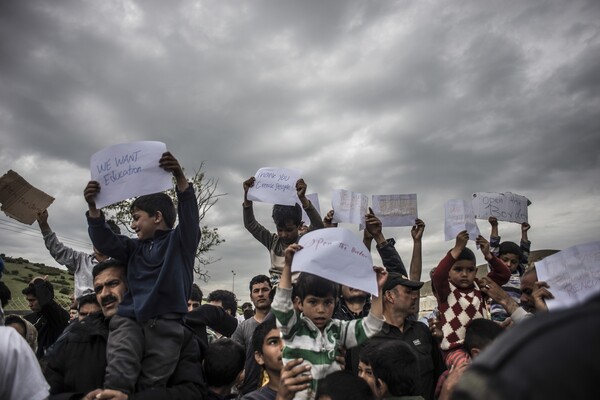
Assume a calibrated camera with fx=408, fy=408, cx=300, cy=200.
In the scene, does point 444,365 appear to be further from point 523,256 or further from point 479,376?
point 479,376

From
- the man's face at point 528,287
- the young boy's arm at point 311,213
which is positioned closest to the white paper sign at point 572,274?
the man's face at point 528,287

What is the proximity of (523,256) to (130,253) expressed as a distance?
4.91 m

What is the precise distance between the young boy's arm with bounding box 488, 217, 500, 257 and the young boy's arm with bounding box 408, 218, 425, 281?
4.09 feet

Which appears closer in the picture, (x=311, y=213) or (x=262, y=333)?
(x=262, y=333)

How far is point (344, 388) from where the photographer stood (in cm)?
241

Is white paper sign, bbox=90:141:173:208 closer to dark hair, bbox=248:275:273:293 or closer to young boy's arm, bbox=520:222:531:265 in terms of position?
dark hair, bbox=248:275:273:293

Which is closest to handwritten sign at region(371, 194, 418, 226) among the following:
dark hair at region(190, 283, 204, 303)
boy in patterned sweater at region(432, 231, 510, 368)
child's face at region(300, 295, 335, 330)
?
boy in patterned sweater at region(432, 231, 510, 368)

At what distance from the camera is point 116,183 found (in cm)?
311

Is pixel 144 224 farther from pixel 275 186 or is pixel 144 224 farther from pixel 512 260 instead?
pixel 512 260

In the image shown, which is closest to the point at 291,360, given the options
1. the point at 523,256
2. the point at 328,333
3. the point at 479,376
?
the point at 328,333

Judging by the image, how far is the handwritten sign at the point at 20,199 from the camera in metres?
4.33

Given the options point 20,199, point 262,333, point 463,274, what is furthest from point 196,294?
point 463,274

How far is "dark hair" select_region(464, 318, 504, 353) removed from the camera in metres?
3.07

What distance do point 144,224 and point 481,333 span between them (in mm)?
2712
